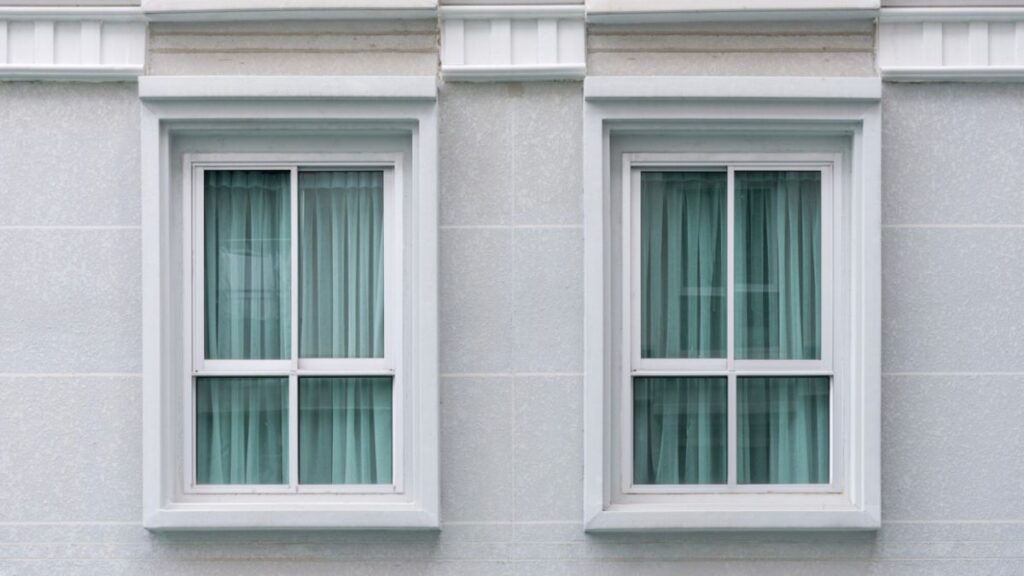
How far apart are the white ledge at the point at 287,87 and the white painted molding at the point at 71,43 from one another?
8.3 inches

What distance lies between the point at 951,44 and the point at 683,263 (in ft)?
5.35

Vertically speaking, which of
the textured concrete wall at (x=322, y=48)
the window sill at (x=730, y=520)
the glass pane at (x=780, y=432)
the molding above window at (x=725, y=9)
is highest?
the molding above window at (x=725, y=9)

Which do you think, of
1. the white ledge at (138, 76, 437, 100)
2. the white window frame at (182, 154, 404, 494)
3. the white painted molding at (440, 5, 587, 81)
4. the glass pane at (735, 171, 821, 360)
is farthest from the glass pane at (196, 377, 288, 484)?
the glass pane at (735, 171, 821, 360)

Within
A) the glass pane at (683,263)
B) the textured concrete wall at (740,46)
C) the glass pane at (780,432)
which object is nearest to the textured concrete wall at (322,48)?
the textured concrete wall at (740,46)

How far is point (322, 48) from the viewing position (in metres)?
5.80

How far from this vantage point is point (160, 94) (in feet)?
18.6

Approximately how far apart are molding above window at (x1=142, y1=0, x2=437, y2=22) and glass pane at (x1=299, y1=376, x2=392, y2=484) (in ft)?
5.76

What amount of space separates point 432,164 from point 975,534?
311cm

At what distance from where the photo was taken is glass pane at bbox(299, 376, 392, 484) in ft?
19.4

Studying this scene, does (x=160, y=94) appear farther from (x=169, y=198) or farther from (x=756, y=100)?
(x=756, y=100)

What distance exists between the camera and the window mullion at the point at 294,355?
5.88 m

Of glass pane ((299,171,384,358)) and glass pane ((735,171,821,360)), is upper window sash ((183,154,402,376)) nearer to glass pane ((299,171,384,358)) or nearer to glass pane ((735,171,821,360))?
glass pane ((299,171,384,358))

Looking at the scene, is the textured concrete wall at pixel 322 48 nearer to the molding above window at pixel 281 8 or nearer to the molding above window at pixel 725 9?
the molding above window at pixel 281 8

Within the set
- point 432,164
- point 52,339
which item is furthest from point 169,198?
point 432,164
